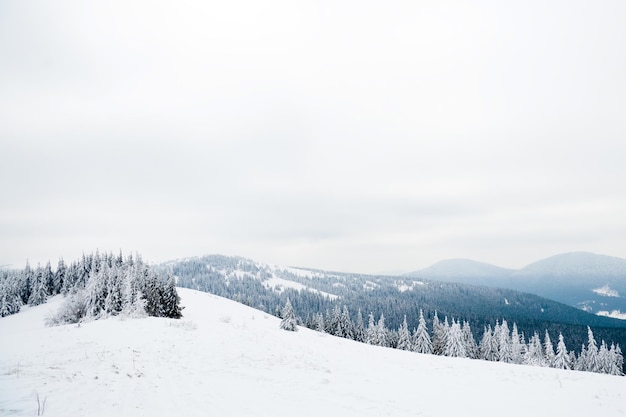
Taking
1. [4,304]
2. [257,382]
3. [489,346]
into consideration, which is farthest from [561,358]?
[4,304]

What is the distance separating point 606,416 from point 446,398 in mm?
5046

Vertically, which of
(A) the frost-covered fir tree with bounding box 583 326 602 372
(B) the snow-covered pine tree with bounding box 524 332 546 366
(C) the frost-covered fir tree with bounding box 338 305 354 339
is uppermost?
(C) the frost-covered fir tree with bounding box 338 305 354 339

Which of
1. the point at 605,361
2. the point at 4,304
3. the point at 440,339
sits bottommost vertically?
the point at 605,361

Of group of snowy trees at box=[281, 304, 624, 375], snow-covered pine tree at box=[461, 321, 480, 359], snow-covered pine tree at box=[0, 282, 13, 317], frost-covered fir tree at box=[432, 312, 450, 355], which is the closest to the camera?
snow-covered pine tree at box=[0, 282, 13, 317]

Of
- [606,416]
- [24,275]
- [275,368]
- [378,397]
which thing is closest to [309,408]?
[378,397]

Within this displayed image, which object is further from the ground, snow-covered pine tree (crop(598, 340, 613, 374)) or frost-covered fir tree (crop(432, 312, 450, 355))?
frost-covered fir tree (crop(432, 312, 450, 355))

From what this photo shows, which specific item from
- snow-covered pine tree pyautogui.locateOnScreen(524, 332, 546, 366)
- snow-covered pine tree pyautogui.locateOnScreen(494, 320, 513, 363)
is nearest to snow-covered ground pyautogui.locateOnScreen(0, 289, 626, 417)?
snow-covered pine tree pyautogui.locateOnScreen(524, 332, 546, 366)

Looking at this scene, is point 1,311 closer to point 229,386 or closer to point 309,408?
point 229,386

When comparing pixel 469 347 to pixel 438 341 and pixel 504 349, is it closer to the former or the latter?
pixel 438 341

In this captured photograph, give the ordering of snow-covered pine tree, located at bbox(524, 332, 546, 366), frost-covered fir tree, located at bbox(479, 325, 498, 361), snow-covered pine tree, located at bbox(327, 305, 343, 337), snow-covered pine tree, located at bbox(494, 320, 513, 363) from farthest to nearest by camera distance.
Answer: snow-covered pine tree, located at bbox(327, 305, 343, 337) < frost-covered fir tree, located at bbox(479, 325, 498, 361) < snow-covered pine tree, located at bbox(494, 320, 513, 363) < snow-covered pine tree, located at bbox(524, 332, 546, 366)

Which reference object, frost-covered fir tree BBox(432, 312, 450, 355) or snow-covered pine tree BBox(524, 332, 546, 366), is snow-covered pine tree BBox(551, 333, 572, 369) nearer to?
snow-covered pine tree BBox(524, 332, 546, 366)

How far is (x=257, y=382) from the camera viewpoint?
43.3 feet

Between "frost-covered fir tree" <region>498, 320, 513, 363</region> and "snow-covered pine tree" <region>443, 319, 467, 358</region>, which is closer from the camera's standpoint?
"snow-covered pine tree" <region>443, 319, 467, 358</region>

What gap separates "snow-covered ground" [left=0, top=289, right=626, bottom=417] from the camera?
33.0ft
